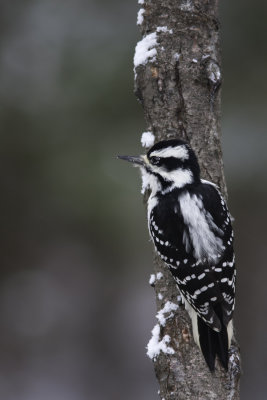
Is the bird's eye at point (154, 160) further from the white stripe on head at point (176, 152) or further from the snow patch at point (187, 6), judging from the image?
the snow patch at point (187, 6)

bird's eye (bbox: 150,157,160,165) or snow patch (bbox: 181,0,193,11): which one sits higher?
snow patch (bbox: 181,0,193,11)

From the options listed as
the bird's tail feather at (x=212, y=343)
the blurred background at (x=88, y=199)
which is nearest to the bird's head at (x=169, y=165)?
the bird's tail feather at (x=212, y=343)

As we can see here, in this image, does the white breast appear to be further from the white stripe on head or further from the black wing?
the white stripe on head

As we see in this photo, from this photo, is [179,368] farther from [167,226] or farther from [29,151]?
[29,151]

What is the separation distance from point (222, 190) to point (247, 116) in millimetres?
4173

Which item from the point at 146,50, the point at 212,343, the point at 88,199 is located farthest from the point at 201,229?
the point at 88,199

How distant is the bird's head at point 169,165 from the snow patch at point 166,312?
74 centimetres

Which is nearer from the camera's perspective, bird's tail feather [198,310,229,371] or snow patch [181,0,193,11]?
bird's tail feather [198,310,229,371]

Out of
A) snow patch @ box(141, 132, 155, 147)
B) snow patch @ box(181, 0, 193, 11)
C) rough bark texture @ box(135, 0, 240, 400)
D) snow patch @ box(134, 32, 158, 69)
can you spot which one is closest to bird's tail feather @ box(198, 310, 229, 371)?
rough bark texture @ box(135, 0, 240, 400)

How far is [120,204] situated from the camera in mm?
8453

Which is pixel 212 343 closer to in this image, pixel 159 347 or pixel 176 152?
pixel 159 347

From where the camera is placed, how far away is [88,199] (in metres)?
8.57

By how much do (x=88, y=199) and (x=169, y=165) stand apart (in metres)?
4.71

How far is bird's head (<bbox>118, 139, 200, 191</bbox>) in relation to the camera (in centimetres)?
373
